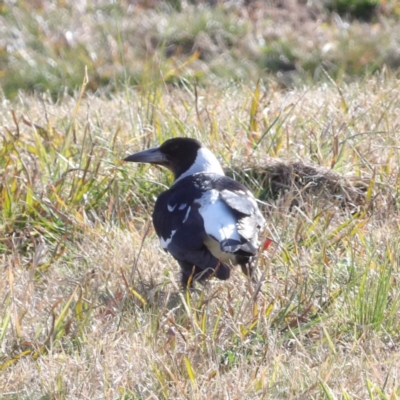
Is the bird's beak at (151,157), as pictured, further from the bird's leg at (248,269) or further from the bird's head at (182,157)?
the bird's leg at (248,269)

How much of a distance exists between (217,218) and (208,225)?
0.05 m

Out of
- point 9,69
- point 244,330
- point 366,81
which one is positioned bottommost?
point 9,69

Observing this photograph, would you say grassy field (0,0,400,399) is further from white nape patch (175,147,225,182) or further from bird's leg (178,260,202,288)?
white nape patch (175,147,225,182)

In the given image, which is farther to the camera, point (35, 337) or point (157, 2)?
point (157, 2)

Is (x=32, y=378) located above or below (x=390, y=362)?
below

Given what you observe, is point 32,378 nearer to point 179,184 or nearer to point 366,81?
point 179,184

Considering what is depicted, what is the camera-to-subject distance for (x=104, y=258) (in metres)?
4.19

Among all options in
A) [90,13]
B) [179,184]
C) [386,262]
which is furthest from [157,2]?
[386,262]

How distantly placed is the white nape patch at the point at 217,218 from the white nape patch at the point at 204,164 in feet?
1.77

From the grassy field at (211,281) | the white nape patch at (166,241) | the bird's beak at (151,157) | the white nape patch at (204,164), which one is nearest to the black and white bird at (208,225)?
the white nape patch at (166,241)

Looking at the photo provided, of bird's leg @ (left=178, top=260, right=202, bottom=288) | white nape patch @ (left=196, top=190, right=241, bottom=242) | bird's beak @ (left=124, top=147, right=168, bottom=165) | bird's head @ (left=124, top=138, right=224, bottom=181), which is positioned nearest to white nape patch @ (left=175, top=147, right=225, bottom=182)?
bird's head @ (left=124, top=138, right=224, bottom=181)

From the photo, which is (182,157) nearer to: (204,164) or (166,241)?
(204,164)

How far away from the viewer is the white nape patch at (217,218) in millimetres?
3756

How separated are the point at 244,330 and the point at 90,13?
7.40 metres
